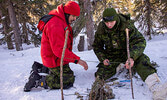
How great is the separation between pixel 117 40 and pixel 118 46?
0.15 metres

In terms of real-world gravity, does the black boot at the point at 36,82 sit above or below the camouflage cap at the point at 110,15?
below

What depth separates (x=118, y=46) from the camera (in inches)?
120

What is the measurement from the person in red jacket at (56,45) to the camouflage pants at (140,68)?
773 mm

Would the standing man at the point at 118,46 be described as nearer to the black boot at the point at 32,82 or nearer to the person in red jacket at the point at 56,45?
the person in red jacket at the point at 56,45

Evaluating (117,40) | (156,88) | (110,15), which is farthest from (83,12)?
(156,88)

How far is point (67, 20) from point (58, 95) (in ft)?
4.53

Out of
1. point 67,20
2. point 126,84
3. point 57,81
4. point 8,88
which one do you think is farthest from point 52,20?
point 126,84

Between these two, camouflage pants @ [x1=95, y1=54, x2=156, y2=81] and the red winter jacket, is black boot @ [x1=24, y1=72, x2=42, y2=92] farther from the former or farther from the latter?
camouflage pants @ [x1=95, y1=54, x2=156, y2=81]

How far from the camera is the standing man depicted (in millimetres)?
2298

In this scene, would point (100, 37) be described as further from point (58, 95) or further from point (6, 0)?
point (6, 0)

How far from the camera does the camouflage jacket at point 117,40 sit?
2701 mm

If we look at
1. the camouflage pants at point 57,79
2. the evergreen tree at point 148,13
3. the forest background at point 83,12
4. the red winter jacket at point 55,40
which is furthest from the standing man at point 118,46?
the evergreen tree at point 148,13

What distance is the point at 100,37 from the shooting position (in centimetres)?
315

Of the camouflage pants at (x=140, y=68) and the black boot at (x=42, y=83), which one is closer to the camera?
the camouflage pants at (x=140, y=68)
